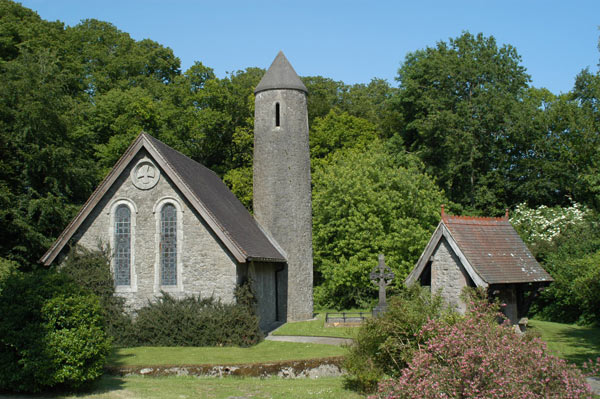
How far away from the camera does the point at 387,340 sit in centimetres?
1154

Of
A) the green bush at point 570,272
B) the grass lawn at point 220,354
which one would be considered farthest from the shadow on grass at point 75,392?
the green bush at point 570,272

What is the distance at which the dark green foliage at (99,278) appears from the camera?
19.9 meters

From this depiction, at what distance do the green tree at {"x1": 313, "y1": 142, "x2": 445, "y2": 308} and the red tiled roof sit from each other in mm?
11486

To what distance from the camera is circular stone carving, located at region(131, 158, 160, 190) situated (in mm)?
20812

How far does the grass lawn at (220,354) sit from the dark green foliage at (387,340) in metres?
3.49

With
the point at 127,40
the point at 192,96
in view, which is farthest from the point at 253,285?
the point at 127,40

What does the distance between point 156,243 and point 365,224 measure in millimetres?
15053

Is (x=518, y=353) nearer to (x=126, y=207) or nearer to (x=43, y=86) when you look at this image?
(x=126, y=207)

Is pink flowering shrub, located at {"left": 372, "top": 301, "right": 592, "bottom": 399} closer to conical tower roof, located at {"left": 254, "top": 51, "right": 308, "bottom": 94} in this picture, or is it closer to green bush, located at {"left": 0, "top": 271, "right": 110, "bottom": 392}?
green bush, located at {"left": 0, "top": 271, "right": 110, "bottom": 392}

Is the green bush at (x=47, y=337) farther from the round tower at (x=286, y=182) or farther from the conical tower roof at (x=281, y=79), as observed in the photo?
the conical tower roof at (x=281, y=79)

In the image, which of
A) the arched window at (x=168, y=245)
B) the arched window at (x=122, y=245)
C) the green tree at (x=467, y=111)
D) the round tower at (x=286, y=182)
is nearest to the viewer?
the arched window at (x=168, y=245)

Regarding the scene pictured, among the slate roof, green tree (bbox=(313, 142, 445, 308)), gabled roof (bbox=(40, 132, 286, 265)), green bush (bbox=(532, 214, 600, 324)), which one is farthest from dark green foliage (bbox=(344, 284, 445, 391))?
green tree (bbox=(313, 142, 445, 308))

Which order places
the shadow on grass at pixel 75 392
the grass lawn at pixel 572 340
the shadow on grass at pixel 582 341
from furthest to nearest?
the grass lawn at pixel 572 340 → the shadow on grass at pixel 582 341 → the shadow on grass at pixel 75 392

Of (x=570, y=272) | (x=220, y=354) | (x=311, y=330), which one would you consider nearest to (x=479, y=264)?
(x=311, y=330)
